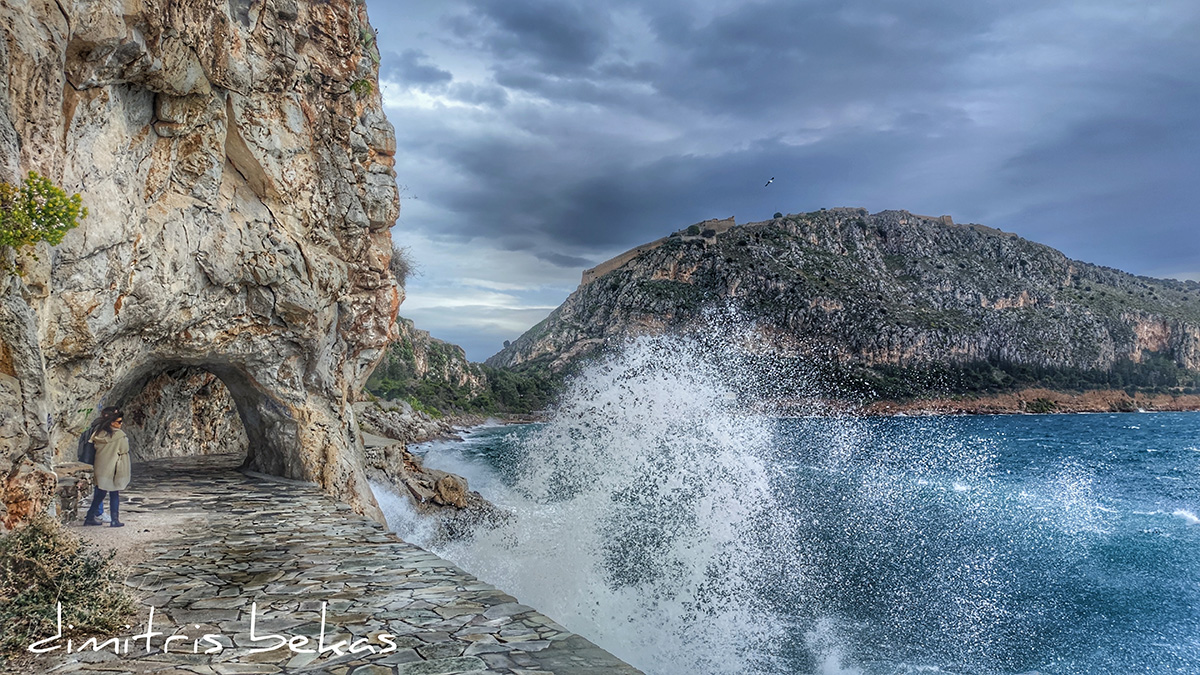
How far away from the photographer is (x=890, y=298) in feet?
253

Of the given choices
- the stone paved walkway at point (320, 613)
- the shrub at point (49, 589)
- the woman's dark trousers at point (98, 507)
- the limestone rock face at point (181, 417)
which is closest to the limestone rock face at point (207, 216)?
the limestone rock face at point (181, 417)

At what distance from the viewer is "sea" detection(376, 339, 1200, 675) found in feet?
41.3

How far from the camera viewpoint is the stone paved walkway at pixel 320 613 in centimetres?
385

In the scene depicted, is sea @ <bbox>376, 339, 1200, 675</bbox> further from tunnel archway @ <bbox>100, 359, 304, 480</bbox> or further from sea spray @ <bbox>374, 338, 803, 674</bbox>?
tunnel archway @ <bbox>100, 359, 304, 480</bbox>

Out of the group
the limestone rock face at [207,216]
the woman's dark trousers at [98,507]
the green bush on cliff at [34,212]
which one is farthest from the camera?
the woman's dark trousers at [98,507]

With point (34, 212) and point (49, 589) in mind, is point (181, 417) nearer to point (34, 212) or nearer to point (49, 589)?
point (34, 212)

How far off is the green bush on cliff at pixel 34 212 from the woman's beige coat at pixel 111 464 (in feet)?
10.7

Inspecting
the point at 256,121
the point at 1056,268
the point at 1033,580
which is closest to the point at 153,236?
the point at 256,121

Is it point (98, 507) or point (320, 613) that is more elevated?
point (98, 507)

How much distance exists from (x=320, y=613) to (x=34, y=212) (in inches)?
165

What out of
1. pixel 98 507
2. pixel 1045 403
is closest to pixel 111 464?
pixel 98 507

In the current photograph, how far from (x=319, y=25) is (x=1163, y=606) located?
22585 mm

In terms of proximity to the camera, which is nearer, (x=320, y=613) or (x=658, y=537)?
(x=320, y=613)

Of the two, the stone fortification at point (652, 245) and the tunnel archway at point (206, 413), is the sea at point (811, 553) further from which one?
the stone fortification at point (652, 245)
